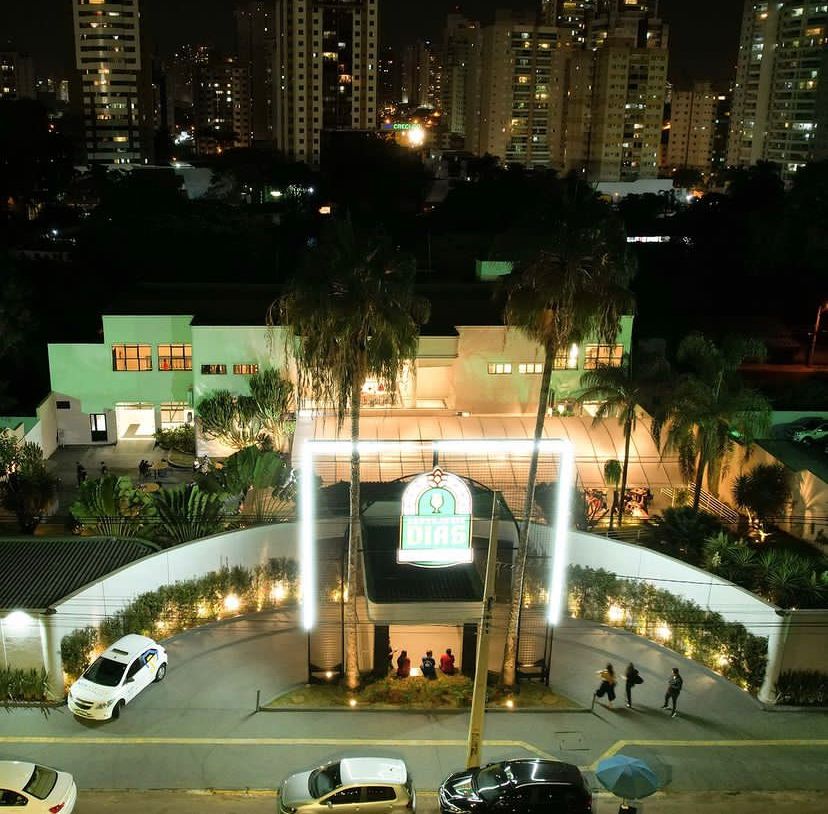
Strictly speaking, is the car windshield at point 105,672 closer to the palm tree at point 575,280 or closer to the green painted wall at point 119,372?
the palm tree at point 575,280

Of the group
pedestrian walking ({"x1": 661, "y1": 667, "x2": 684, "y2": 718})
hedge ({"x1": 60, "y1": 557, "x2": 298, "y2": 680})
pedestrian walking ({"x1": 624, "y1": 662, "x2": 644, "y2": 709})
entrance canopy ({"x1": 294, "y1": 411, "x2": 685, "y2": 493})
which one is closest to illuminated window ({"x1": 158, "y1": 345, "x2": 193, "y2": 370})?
entrance canopy ({"x1": 294, "y1": 411, "x2": 685, "y2": 493})

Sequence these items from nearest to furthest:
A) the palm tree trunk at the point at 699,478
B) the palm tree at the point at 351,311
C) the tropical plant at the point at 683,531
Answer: the palm tree at the point at 351,311, the tropical plant at the point at 683,531, the palm tree trunk at the point at 699,478

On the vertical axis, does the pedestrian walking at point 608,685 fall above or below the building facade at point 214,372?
below

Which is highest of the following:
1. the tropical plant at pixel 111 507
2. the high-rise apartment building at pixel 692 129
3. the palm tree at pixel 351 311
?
the high-rise apartment building at pixel 692 129

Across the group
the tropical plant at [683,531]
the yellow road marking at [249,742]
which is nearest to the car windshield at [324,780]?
the yellow road marking at [249,742]

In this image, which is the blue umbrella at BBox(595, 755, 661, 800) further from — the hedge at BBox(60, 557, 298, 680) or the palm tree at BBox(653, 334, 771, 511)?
the palm tree at BBox(653, 334, 771, 511)
